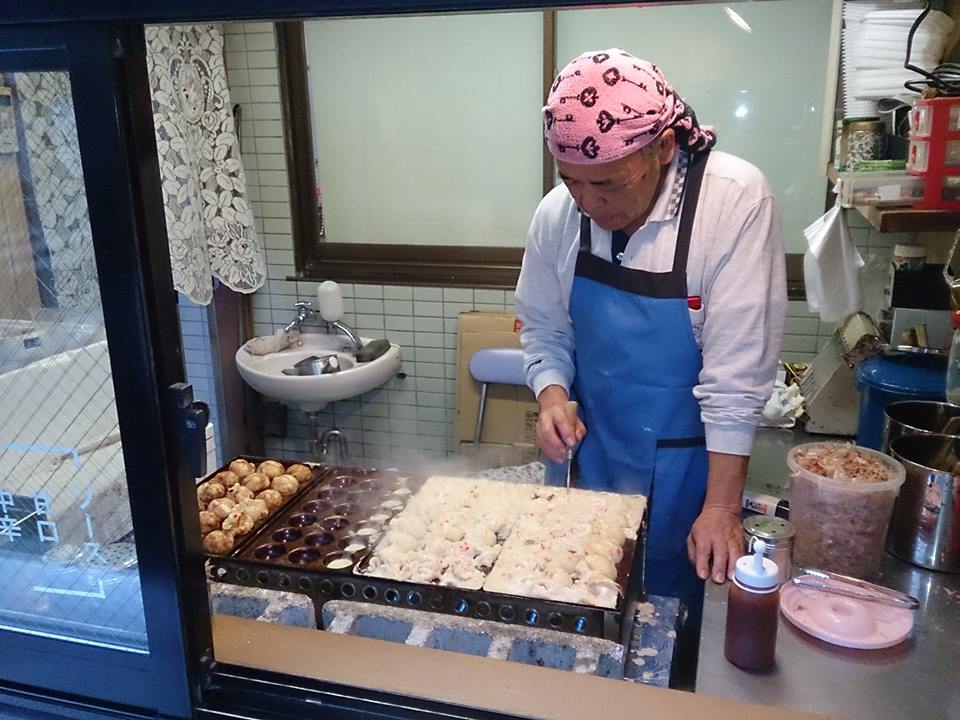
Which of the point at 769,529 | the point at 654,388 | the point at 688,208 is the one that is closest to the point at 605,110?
the point at 688,208

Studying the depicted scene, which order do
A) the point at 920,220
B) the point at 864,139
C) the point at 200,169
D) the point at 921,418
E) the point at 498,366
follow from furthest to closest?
1. the point at 498,366
2. the point at 200,169
3. the point at 864,139
4. the point at 920,220
5. the point at 921,418

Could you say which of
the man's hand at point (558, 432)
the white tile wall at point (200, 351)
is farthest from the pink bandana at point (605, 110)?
the white tile wall at point (200, 351)

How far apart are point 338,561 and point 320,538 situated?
0.33 feet

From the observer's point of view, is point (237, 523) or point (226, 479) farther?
point (226, 479)

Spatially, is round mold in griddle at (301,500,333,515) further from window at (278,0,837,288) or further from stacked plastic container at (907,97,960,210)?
window at (278,0,837,288)

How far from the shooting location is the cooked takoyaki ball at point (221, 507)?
1.53 m

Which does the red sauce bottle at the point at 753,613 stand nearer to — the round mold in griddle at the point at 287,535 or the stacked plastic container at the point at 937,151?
the round mold in griddle at the point at 287,535

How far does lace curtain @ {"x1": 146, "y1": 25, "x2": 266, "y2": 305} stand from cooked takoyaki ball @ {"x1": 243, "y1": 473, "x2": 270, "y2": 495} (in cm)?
153

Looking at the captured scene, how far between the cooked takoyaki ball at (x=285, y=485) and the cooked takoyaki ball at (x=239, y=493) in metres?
0.05

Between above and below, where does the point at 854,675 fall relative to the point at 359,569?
below

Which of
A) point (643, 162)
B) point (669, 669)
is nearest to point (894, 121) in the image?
point (643, 162)

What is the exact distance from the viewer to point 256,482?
1.66 metres

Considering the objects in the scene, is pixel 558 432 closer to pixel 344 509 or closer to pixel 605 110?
pixel 344 509

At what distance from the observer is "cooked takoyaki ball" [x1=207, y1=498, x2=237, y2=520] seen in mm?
1526
